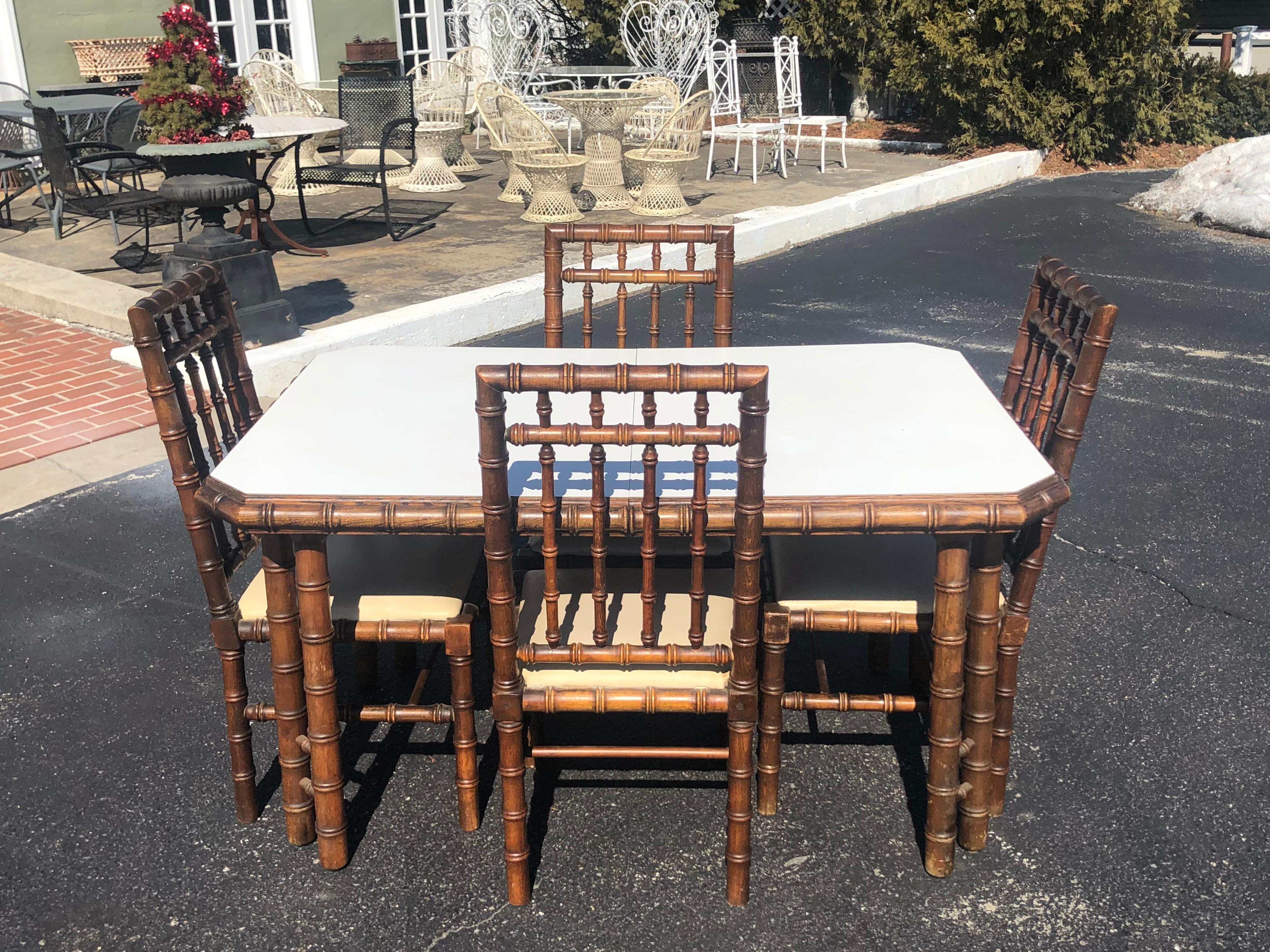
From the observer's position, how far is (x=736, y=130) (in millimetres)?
10914

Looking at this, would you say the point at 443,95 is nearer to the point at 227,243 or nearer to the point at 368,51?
the point at 368,51

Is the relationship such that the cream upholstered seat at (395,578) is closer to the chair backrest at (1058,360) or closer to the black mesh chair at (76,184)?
the chair backrest at (1058,360)

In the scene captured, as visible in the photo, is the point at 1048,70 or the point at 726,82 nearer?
the point at 1048,70

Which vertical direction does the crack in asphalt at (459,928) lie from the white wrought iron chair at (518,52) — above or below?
below

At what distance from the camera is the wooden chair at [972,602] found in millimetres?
2342

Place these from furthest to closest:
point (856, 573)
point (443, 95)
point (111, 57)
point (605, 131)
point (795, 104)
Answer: point (795, 104) < point (443, 95) < point (111, 57) < point (605, 131) < point (856, 573)

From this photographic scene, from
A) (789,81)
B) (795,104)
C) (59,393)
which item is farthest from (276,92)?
(59,393)

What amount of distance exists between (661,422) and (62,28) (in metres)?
9.67

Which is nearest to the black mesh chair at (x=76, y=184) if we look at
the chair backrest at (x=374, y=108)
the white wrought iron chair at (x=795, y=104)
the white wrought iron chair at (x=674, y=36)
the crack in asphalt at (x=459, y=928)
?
the chair backrest at (x=374, y=108)

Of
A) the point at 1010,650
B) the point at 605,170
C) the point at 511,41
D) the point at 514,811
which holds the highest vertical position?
the point at 511,41

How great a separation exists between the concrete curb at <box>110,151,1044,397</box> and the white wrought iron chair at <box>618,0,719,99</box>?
314 cm

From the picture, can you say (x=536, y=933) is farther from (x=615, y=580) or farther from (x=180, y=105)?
(x=180, y=105)

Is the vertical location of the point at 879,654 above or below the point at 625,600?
below

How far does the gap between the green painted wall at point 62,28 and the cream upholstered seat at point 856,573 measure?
9.65m
